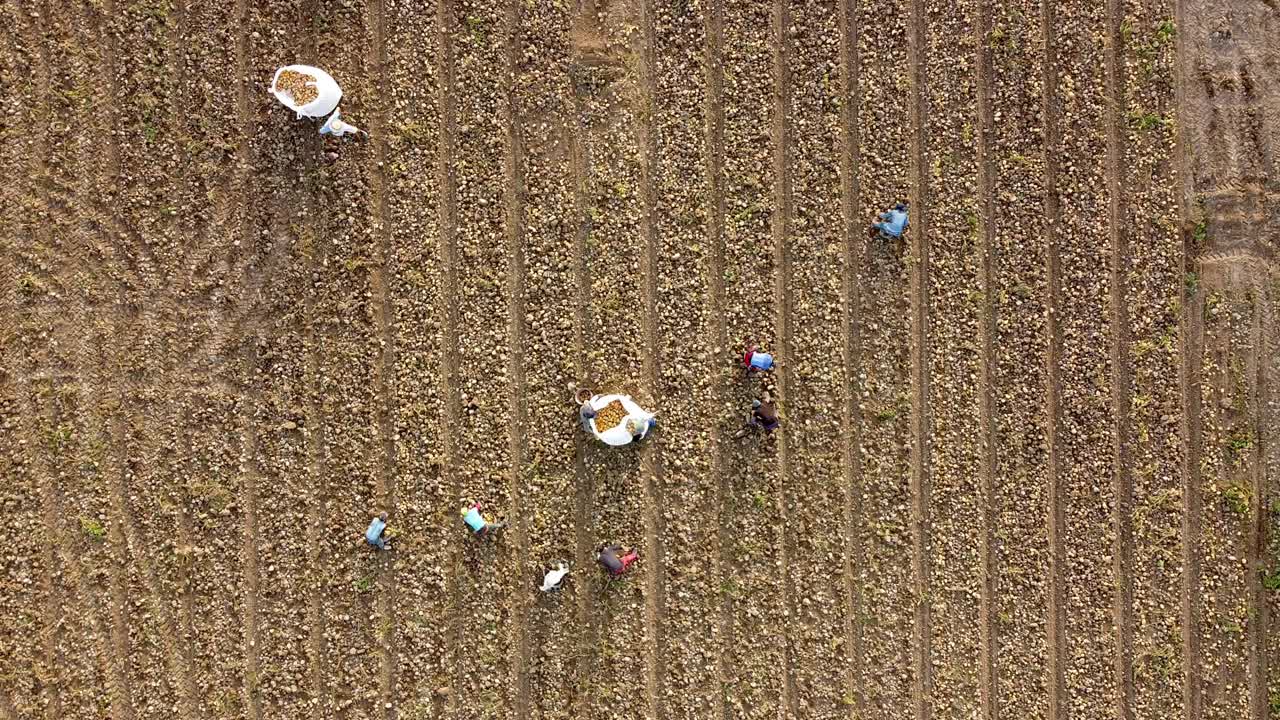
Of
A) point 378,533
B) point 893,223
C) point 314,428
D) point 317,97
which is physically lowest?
point 378,533

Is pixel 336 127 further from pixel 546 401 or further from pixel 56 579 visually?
pixel 56 579

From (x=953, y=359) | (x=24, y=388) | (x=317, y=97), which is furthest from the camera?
(x=953, y=359)

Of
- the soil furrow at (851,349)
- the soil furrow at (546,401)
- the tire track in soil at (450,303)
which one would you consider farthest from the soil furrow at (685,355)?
the tire track in soil at (450,303)

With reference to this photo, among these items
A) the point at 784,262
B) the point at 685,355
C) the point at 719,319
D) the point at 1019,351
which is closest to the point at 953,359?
the point at 1019,351

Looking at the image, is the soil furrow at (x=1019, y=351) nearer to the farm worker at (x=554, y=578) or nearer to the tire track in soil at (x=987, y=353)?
the tire track in soil at (x=987, y=353)

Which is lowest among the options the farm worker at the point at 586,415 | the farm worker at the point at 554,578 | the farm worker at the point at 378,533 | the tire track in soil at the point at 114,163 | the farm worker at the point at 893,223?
the farm worker at the point at 554,578

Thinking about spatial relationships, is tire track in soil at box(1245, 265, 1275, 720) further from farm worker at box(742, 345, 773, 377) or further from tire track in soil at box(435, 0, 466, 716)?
tire track in soil at box(435, 0, 466, 716)
